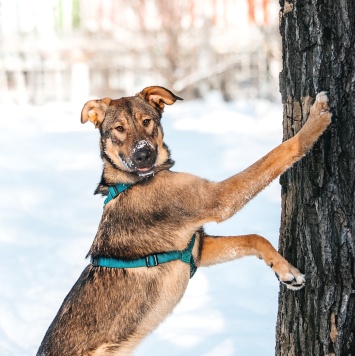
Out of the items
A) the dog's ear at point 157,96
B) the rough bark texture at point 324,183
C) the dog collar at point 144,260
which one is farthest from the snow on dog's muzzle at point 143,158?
the rough bark texture at point 324,183

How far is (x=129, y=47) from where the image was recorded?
2814cm

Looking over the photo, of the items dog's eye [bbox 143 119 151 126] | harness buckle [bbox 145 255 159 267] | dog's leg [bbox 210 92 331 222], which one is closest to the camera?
dog's leg [bbox 210 92 331 222]

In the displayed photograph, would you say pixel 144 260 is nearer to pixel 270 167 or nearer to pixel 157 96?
pixel 270 167

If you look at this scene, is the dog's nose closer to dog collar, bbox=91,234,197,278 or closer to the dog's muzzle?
the dog's muzzle

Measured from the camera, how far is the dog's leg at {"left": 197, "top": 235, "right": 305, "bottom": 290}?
434 centimetres

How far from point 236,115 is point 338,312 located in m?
15.5

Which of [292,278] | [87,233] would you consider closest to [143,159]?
[292,278]

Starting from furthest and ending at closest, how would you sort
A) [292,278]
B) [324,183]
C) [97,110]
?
1. [97,110]
2. [292,278]
3. [324,183]

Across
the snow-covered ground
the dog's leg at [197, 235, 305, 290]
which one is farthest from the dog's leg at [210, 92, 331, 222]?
the snow-covered ground

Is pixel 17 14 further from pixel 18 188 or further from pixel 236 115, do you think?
pixel 18 188

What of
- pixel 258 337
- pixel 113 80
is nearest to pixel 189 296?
pixel 258 337

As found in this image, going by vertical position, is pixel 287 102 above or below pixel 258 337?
above

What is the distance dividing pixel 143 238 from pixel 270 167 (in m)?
0.91

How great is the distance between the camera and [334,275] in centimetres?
411
